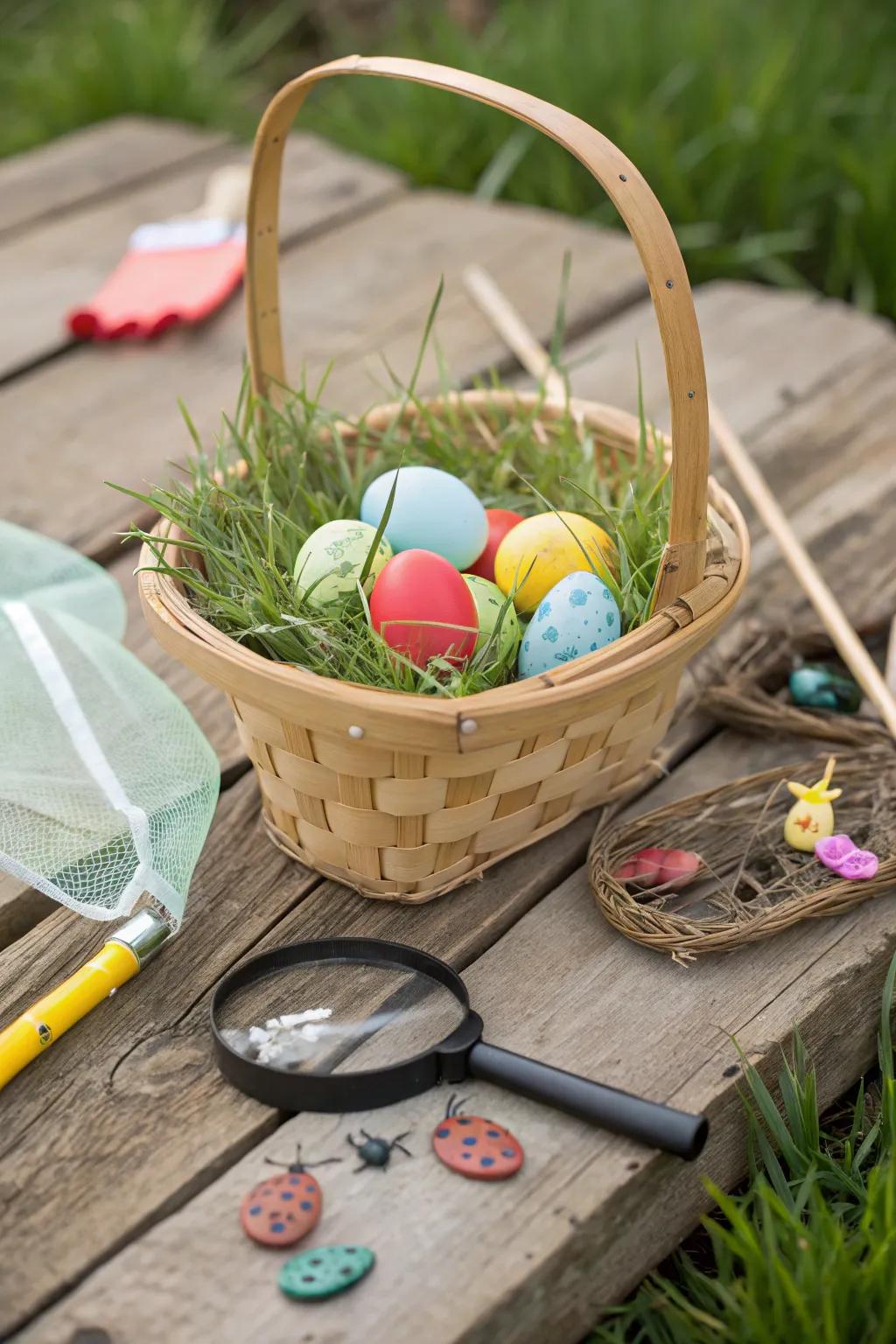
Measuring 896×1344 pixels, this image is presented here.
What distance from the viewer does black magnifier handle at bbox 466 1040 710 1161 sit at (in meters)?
1.09

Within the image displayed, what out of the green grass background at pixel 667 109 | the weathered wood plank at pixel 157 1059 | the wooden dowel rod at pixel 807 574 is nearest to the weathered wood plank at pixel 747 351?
the wooden dowel rod at pixel 807 574

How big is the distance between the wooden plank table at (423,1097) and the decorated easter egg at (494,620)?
0.78 feet

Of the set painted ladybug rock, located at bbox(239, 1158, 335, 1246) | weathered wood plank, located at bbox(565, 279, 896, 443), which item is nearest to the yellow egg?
painted ladybug rock, located at bbox(239, 1158, 335, 1246)

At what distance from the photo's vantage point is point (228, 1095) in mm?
1166

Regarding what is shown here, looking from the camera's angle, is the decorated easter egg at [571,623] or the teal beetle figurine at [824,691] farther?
the teal beetle figurine at [824,691]

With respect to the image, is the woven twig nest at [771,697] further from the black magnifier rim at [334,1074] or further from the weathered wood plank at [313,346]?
the weathered wood plank at [313,346]

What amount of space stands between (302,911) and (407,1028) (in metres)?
0.21

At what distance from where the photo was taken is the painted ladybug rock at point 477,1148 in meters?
1.09

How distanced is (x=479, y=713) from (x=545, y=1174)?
1.20 ft

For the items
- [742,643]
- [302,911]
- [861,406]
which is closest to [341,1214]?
[302,911]

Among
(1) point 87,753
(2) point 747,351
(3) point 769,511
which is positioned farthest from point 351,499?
(2) point 747,351

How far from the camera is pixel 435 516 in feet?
4.55

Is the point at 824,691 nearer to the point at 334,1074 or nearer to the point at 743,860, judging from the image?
the point at 743,860

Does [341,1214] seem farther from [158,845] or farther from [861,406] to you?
[861,406]
